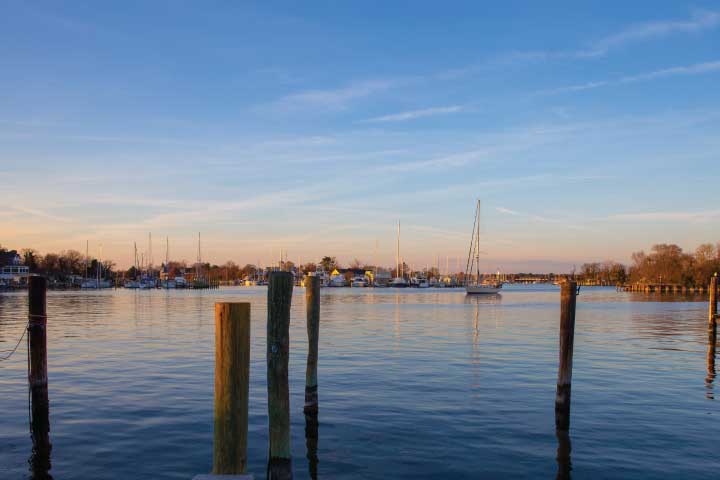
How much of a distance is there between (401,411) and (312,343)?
3005 millimetres

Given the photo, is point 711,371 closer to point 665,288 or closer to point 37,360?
point 37,360

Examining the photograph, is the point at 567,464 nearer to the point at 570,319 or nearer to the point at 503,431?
the point at 503,431

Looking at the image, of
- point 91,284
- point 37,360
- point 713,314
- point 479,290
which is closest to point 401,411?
point 37,360

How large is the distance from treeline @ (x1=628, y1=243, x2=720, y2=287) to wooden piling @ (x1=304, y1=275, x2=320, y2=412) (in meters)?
142

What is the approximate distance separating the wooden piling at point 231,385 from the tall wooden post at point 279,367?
85.1 inches

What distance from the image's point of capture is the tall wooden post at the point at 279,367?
32.1ft

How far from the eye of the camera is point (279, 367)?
10000mm

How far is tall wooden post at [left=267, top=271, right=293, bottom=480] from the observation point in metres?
9.80

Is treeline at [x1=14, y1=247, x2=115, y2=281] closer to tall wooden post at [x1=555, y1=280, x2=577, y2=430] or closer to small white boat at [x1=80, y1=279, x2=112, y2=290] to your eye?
small white boat at [x1=80, y1=279, x2=112, y2=290]

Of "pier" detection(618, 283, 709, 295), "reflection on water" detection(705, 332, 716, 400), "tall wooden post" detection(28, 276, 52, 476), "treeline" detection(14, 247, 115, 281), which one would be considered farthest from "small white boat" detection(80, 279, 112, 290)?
"tall wooden post" detection(28, 276, 52, 476)

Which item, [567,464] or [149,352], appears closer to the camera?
[567,464]

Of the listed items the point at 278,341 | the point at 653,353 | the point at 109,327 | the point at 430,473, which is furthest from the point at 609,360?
the point at 109,327

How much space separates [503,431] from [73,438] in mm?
9879

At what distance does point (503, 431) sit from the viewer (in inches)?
543
